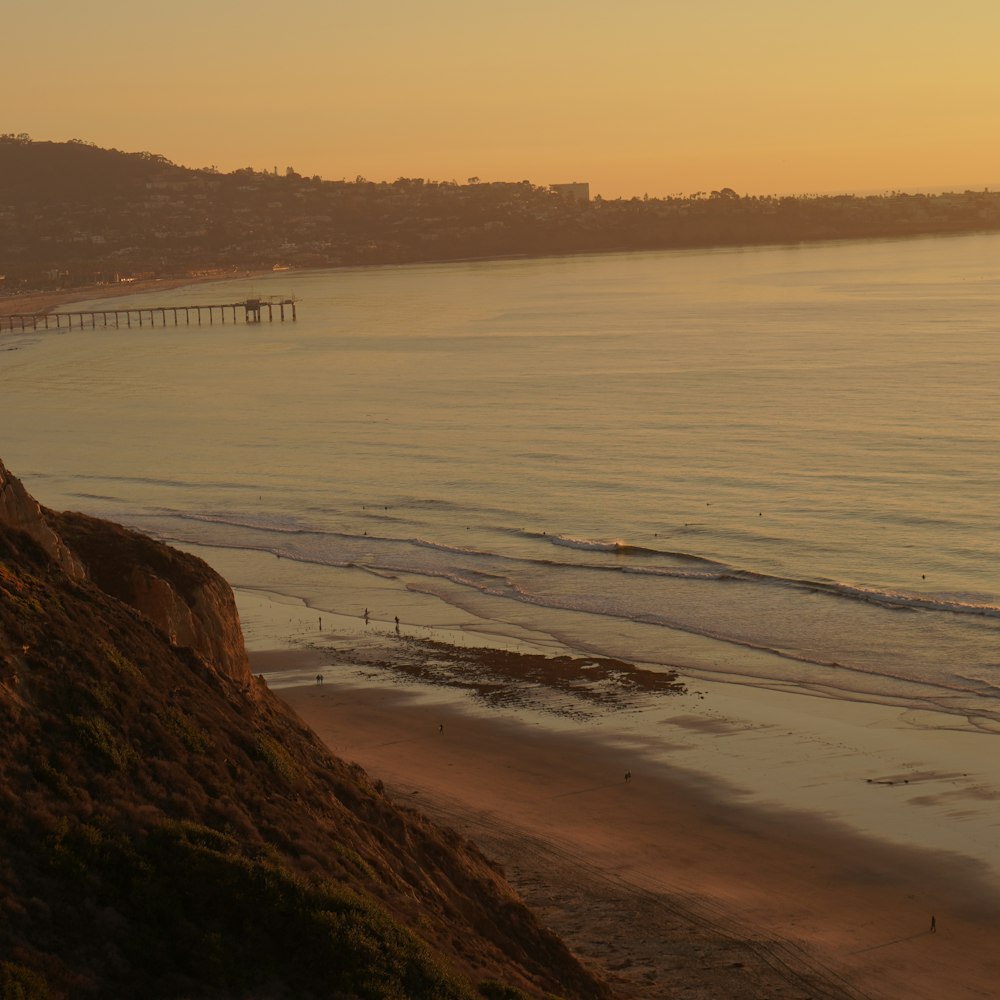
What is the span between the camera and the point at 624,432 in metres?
65.6

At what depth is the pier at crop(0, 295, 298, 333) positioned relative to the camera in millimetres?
160125

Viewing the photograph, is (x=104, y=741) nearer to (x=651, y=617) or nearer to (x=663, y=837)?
(x=663, y=837)

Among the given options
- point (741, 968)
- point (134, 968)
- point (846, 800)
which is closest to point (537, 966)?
point (741, 968)

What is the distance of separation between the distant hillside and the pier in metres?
146

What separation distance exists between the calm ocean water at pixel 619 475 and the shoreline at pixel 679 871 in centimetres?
641

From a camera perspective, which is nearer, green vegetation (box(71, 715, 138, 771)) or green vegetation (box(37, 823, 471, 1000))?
green vegetation (box(37, 823, 471, 1000))

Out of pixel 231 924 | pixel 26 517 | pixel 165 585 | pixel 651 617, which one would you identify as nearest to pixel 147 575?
pixel 165 585

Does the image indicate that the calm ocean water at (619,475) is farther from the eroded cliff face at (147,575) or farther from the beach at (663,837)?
the eroded cliff face at (147,575)

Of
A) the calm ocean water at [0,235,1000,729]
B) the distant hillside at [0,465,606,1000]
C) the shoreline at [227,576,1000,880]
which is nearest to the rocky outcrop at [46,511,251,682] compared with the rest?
the distant hillside at [0,465,606,1000]

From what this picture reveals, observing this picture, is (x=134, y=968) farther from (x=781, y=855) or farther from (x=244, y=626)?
(x=244, y=626)

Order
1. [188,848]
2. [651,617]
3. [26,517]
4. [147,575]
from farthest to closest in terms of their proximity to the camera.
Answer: [651,617] → [147,575] → [26,517] → [188,848]

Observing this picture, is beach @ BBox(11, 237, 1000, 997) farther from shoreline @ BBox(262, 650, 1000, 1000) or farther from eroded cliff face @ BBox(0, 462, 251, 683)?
eroded cliff face @ BBox(0, 462, 251, 683)

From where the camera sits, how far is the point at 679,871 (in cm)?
1898

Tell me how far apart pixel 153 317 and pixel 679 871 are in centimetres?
15612
